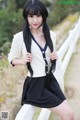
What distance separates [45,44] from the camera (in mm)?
3758

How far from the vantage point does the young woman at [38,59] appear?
3666mm

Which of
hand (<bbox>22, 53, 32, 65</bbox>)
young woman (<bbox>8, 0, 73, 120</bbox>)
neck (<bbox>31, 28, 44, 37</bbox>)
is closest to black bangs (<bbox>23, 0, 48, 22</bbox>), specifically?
young woman (<bbox>8, 0, 73, 120</bbox>)

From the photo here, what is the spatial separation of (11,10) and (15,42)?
118 ft

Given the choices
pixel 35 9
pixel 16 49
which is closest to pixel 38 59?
pixel 16 49

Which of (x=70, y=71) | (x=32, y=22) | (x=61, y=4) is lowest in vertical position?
(x=61, y=4)

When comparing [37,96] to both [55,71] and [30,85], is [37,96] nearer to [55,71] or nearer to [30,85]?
[30,85]

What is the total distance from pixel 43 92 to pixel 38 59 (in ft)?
1.07

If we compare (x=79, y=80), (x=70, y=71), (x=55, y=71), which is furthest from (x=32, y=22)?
(x=70, y=71)

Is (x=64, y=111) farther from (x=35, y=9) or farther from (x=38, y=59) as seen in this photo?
(x=35, y=9)

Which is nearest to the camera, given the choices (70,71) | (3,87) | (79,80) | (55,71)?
(55,71)

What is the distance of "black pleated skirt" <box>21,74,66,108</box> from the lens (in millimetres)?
3686

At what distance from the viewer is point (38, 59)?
374cm

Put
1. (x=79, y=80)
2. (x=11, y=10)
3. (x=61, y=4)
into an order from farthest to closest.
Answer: (x=11, y=10)
(x=61, y=4)
(x=79, y=80)

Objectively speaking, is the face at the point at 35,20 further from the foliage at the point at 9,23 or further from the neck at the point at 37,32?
the foliage at the point at 9,23
